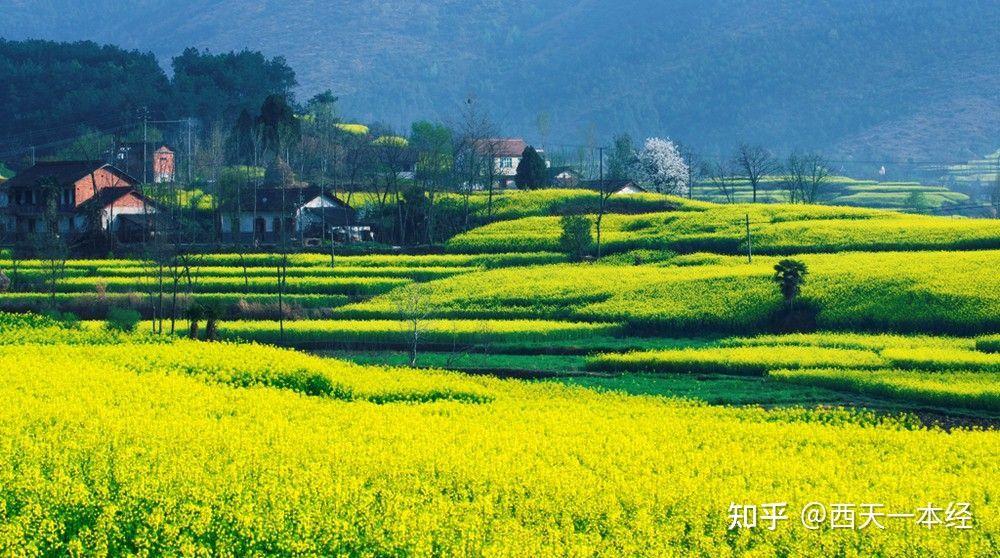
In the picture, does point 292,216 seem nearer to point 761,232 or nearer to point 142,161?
point 761,232

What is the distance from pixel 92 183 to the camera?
11031 cm

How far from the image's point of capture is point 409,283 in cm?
7788

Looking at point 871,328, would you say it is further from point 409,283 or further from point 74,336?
point 74,336

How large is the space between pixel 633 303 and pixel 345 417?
37.0m

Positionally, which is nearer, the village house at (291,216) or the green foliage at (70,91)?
the village house at (291,216)

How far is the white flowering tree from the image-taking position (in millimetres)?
141750

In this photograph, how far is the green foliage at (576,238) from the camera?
88.4 m

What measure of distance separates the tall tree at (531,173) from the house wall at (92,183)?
37316 millimetres

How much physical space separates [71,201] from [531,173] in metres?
42.5

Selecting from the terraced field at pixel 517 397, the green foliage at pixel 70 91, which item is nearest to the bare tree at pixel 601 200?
the terraced field at pixel 517 397

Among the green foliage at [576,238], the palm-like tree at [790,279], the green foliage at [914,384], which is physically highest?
the green foliage at [576,238]

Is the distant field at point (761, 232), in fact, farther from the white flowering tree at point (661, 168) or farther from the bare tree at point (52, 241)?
the white flowering tree at point (661, 168)

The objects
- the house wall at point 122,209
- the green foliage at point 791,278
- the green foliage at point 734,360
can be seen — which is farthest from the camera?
the house wall at point 122,209

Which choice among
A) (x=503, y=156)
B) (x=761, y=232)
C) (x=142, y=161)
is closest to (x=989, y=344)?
(x=761, y=232)
